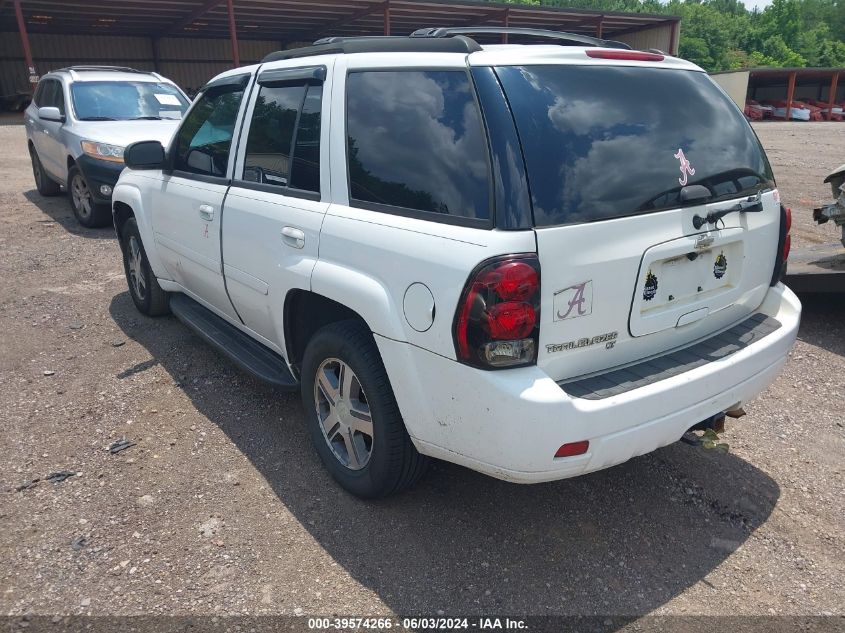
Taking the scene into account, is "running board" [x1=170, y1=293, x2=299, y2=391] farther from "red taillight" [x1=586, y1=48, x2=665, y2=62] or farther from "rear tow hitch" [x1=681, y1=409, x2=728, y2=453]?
"red taillight" [x1=586, y1=48, x2=665, y2=62]

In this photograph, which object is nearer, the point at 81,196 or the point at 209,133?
the point at 209,133

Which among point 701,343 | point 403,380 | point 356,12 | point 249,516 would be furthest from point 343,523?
point 356,12

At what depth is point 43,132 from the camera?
9.70m

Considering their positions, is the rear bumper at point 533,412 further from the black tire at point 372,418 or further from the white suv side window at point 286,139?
the white suv side window at point 286,139

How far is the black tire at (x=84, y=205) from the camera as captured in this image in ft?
27.7

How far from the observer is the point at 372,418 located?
2.89m

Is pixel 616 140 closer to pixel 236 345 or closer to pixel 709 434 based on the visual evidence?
pixel 709 434

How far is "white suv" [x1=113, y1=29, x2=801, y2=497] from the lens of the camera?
7.76ft

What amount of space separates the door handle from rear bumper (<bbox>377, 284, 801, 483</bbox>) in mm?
714

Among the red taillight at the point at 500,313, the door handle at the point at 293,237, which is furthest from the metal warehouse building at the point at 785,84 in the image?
the red taillight at the point at 500,313

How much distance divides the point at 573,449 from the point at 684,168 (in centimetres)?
125

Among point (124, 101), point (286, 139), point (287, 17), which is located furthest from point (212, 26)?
point (286, 139)

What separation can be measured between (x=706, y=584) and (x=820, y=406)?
1.98m

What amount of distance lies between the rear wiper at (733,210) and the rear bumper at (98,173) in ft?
24.1
